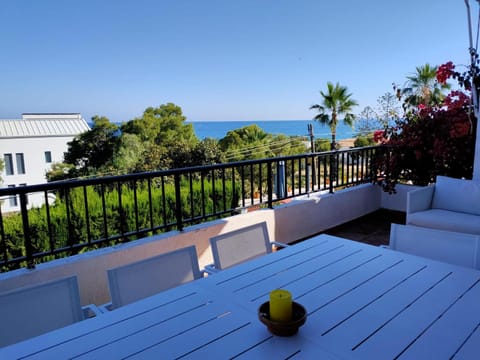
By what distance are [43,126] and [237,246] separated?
37.7m

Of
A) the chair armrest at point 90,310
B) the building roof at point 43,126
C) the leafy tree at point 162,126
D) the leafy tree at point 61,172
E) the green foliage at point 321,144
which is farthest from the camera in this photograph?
the building roof at point 43,126

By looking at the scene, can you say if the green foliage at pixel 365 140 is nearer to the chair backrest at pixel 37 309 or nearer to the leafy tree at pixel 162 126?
the chair backrest at pixel 37 309

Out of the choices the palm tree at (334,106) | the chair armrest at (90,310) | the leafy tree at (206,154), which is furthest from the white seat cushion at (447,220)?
the palm tree at (334,106)

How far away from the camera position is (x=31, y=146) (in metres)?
31.6

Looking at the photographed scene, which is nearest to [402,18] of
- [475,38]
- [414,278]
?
[475,38]

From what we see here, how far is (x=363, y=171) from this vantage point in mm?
5480

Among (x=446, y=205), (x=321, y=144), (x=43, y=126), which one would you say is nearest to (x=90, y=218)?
(x=446, y=205)

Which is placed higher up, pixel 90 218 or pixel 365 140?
pixel 365 140

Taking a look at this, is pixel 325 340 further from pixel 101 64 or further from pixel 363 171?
pixel 101 64

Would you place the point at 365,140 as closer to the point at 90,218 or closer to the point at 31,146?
the point at 90,218

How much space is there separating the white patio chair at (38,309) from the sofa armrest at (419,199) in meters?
3.34

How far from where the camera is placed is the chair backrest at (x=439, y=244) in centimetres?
184

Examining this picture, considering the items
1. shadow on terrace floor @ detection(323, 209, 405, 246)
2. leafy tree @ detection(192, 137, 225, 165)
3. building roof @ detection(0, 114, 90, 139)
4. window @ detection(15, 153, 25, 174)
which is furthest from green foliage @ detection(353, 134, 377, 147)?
window @ detection(15, 153, 25, 174)

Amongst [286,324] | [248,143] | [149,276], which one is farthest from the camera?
[248,143]
